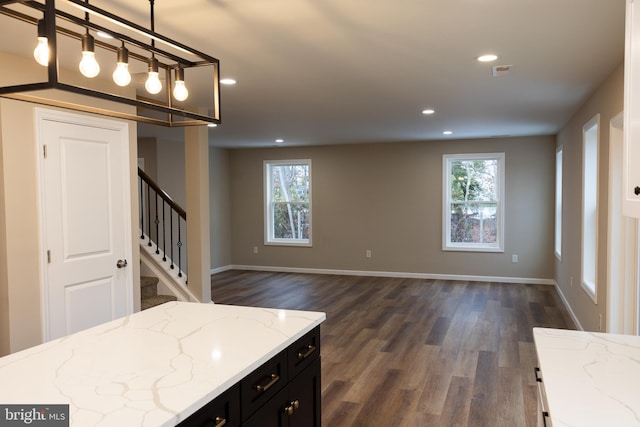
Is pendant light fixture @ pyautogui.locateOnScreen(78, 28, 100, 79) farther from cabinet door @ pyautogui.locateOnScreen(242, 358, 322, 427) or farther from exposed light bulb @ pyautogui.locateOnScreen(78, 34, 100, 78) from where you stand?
cabinet door @ pyautogui.locateOnScreen(242, 358, 322, 427)

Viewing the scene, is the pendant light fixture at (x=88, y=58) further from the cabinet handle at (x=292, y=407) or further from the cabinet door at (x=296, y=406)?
the cabinet handle at (x=292, y=407)

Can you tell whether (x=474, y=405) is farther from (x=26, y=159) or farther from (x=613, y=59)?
(x=26, y=159)

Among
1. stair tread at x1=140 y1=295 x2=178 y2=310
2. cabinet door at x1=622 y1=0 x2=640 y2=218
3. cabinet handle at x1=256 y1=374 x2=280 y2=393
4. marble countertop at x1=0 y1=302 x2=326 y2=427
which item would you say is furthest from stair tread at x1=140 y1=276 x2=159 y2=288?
cabinet door at x1=622 y1=0 x2=640 y2=218

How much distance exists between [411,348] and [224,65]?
3.06 m

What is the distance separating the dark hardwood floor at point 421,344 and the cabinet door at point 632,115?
1.95m

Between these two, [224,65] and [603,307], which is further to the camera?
[603,307]

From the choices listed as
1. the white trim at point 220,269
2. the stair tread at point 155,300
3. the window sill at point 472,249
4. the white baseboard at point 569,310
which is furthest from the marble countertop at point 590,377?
the white trim at point 220,269

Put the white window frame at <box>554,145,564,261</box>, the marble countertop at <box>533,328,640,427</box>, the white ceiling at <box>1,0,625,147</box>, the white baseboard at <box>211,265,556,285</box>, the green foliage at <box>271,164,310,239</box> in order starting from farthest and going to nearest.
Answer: the green foliage at <box>271,164,310,239</box> → the white baseboard at <box>211,265,556,285</box> → the white window frame at <box>554,145,564,261</box> → the white ceiling at <box>1,0,625,147</box> → the marble countertop at <box>533,328,640,427</box>

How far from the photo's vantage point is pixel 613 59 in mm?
3324

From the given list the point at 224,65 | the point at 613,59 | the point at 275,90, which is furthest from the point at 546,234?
the point at 224,65

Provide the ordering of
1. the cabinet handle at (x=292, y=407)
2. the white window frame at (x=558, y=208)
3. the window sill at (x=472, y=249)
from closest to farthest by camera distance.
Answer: the cabinet handle at (x=292, y=407) → the white window frame at (x=558, y=208) → the window sill at (x=472, y=249)

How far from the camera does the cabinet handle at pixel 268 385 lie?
1763 mm

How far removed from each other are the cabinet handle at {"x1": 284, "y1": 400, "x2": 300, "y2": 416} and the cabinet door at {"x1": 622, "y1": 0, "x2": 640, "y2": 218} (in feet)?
4.88

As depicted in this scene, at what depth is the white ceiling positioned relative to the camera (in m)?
2.48
